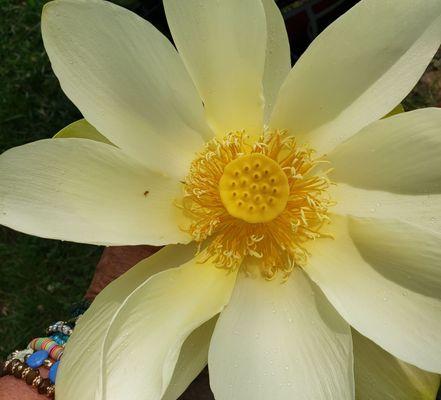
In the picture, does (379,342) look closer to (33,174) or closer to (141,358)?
(141,358)

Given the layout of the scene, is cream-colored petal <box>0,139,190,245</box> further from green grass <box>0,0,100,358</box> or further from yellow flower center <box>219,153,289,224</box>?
green grass <box>0,0,100,358</box>

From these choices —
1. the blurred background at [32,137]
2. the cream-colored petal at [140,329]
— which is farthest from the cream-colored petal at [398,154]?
the blurred background at [32,137]

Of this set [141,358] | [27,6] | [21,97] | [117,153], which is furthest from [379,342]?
[27,6]

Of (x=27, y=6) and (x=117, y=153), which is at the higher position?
(x=117, y=153)

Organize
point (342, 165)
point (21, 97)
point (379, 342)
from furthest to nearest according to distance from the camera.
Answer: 1. point (21, 97)
2. point (342, 165)
3. point (379, 342)

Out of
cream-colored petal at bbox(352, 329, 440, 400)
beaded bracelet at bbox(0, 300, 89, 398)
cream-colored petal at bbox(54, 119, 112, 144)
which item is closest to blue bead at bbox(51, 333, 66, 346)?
beaded bracelet at bbox(0, 300, 89, 398)

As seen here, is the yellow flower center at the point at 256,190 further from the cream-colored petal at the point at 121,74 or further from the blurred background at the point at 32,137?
the blurred background at the point at 32,137

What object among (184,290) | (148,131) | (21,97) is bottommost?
(21,97)

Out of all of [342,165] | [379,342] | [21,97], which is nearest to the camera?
[379,342]
